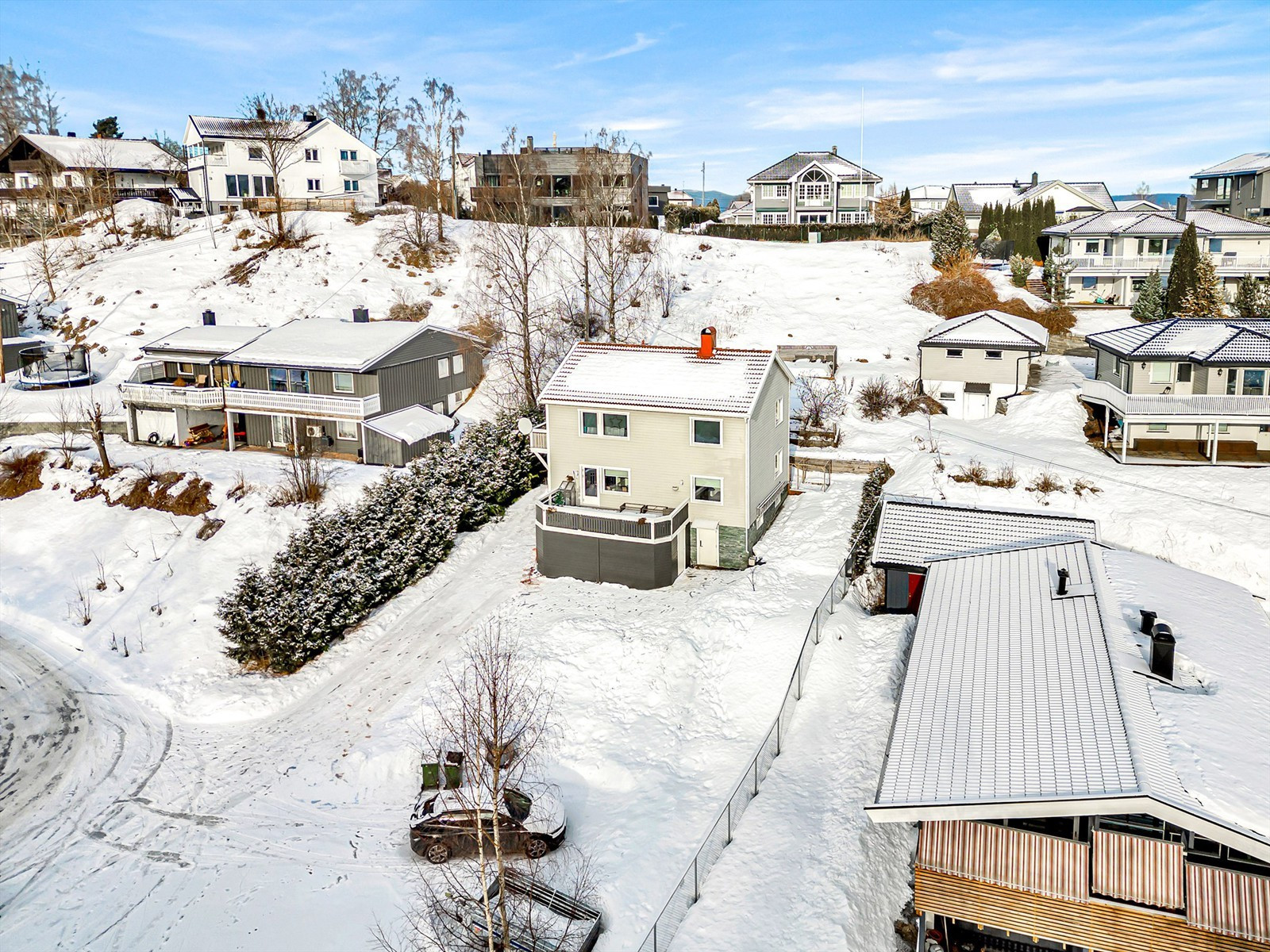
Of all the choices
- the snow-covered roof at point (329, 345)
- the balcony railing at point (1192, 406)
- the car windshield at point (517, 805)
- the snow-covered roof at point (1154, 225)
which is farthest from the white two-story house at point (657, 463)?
the snow-covered roof at point (1154, 225)

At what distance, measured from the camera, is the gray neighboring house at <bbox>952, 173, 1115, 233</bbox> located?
76.7 metres

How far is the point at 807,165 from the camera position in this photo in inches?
3273

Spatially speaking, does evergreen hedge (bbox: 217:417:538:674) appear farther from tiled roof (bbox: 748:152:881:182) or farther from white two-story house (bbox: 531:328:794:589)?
tiled roof (bbox: 748:152:881:182)

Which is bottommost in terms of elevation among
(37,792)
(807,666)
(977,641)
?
(37,792)

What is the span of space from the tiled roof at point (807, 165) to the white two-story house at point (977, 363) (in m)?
41.6

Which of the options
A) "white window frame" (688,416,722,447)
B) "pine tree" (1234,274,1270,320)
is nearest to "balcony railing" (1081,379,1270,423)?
"white window frame" (688,416,722,447)

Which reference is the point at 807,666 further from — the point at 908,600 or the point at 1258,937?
the point at 1258,937

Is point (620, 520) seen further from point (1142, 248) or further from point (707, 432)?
point (1142, 248)

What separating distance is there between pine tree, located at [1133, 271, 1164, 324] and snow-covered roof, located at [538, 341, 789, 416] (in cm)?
3187

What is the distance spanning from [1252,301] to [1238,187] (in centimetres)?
2994

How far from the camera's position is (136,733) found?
26641mm

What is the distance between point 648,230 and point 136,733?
195 ft

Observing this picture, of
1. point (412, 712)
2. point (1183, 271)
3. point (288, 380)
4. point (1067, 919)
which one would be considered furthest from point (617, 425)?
point (1183, 271)

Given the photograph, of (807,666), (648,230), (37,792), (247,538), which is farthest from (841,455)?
(648,230)
